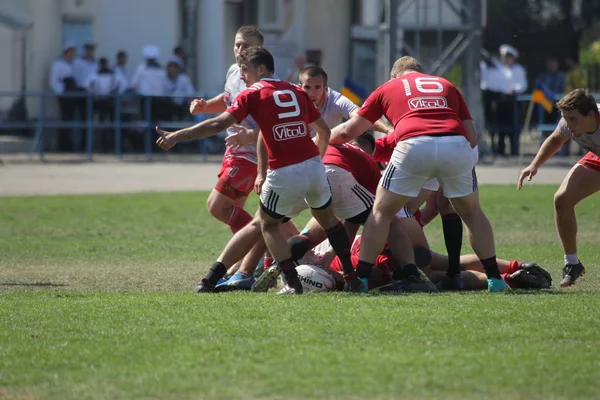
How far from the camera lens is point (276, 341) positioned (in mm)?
6688

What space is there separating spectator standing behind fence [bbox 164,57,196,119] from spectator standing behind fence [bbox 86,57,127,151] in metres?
1.05

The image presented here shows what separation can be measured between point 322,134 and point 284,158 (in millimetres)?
563

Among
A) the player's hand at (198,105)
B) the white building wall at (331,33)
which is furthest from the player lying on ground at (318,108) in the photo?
the white building wall at (331,33)

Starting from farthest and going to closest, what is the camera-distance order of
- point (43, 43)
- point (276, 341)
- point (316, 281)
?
point (43, 43)
point (316, 281)
point (276, 341)

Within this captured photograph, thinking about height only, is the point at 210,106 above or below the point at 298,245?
above

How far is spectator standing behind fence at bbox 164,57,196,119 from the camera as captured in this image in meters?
25.0

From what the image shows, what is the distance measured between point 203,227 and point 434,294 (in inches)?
253

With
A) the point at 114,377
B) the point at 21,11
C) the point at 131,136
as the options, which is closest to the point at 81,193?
the point at 131,136

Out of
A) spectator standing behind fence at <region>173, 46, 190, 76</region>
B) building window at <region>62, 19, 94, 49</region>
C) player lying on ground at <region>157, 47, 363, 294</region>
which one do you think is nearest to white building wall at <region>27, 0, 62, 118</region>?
building window at <region>62, 19, 94, 49</region>

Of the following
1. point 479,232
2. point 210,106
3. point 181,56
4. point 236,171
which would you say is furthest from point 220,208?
point 181,56

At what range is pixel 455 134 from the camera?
8.44 metres

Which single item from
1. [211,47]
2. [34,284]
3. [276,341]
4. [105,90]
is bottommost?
[34,284]

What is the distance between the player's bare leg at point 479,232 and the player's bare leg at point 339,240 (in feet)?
2.89

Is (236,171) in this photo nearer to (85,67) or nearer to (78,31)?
(85,67)
